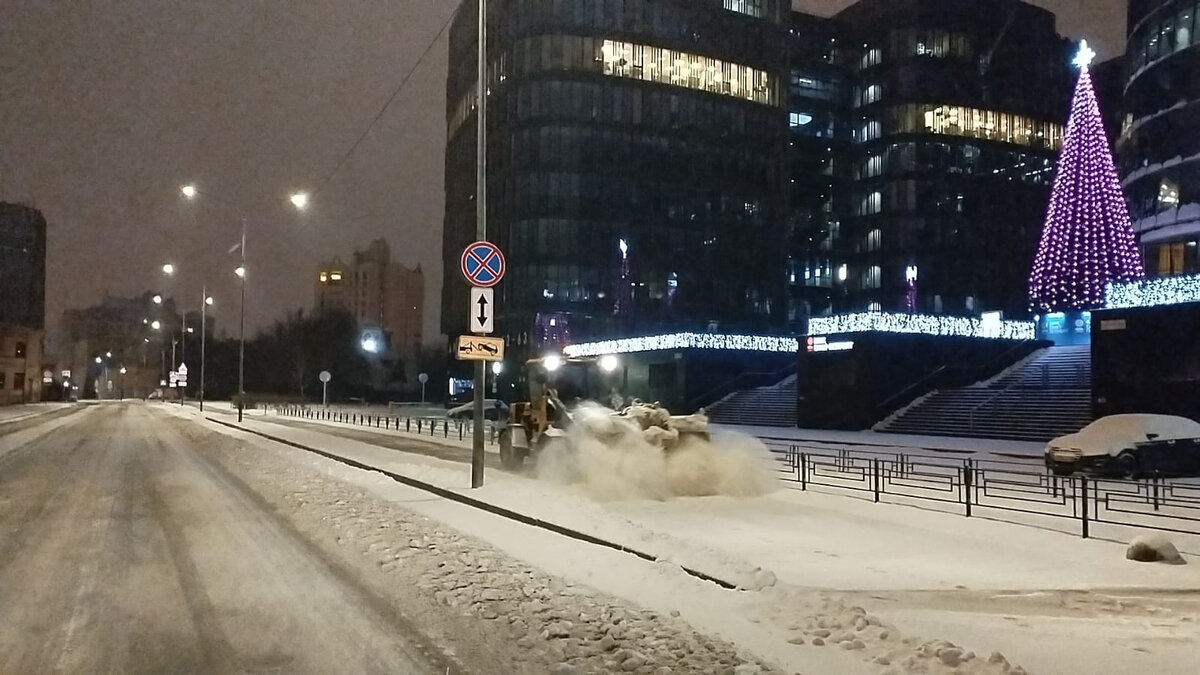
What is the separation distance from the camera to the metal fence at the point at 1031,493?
15648 mm

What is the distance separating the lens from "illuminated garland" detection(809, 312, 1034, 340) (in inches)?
1825

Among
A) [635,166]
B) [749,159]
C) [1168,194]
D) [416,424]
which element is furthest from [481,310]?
[749,159]

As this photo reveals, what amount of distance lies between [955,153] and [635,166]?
105ft

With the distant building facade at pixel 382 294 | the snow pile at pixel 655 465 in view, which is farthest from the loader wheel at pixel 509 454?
the distant building facade at pixel 382 294

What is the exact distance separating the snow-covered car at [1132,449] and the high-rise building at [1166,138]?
Answer: 24459 millimetres

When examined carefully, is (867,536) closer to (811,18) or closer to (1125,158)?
(1125,158)

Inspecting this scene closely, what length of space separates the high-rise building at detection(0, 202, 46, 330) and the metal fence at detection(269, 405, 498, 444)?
34.5 metres

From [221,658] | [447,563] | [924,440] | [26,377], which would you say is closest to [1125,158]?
[924,440]

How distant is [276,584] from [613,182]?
73.7 metres

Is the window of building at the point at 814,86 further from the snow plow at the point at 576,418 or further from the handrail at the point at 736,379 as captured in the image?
the snow plow at the point at 576,418

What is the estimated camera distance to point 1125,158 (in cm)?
5288

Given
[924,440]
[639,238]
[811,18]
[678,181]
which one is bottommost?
[924,440]

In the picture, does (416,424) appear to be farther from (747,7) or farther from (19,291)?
(19,291)

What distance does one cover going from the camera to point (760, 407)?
2158 inches
